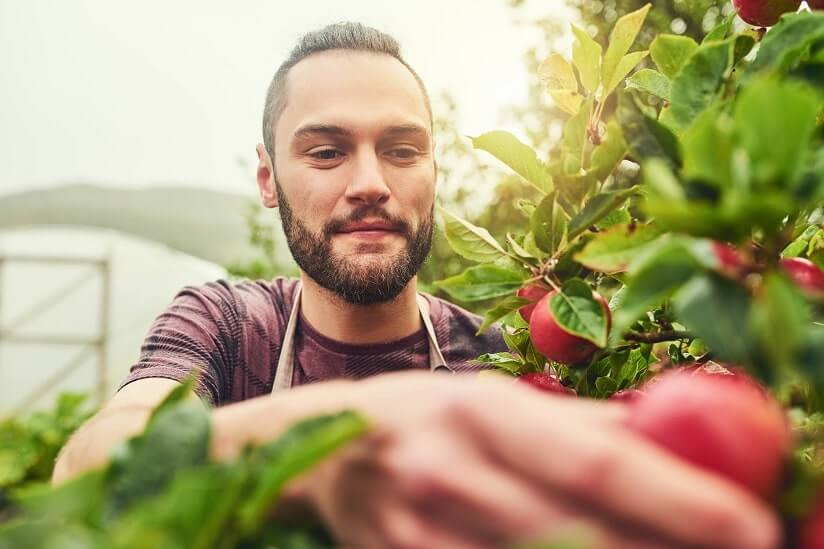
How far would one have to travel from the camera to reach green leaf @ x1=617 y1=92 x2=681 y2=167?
1.69ft

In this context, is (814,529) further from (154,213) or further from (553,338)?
(154,213)

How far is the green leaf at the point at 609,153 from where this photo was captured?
1.97 ft

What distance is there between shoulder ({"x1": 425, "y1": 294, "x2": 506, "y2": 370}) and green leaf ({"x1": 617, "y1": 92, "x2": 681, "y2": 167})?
3.71ft

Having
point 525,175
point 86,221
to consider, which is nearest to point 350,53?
point 525,175

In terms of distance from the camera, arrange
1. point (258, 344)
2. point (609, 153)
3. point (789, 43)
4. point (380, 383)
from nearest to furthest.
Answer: point (380, 383), point (789, 43), point (609, 153), point (258, 344)

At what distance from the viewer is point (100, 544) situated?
1.02ft

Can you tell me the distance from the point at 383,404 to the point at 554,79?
644mm

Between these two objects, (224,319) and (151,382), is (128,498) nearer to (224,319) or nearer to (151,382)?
(151,382)

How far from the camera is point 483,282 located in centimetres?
71

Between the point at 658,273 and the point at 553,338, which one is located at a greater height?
the point at 658,273

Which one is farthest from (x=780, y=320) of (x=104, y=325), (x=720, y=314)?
(x=104, y=325)

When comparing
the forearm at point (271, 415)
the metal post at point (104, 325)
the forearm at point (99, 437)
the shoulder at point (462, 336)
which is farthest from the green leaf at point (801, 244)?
the metal post at point (104, 325)

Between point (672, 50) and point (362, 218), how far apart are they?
2.89 ft

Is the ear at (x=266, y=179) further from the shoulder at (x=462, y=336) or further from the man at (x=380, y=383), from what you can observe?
the shoulder at (x=462, y=336)
